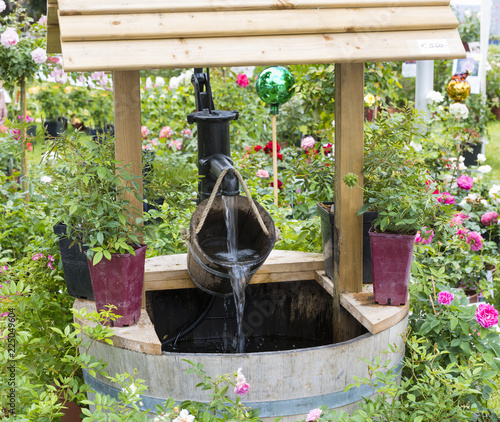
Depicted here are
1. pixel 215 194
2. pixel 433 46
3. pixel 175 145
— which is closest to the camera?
pixel 433 46

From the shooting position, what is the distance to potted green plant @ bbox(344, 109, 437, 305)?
2.36 m

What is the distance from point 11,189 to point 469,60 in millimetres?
4339

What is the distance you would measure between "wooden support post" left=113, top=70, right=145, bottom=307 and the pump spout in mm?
322

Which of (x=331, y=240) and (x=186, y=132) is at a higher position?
(x=186, y=132)

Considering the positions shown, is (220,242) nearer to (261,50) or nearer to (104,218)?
(104,218)

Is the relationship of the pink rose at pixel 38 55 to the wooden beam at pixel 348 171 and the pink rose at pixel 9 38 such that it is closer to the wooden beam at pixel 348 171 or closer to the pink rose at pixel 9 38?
the pink rose at pixel 9 38

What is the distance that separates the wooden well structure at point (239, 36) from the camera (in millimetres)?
1976

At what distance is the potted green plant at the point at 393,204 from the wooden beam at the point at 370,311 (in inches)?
1.6

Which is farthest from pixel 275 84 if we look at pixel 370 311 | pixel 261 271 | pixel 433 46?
pixel 370 311

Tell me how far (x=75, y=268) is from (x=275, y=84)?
5.96ft

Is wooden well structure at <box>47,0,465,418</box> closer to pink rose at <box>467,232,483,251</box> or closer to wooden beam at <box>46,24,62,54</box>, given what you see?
wooden beam at <box>46,24,62,54</box>

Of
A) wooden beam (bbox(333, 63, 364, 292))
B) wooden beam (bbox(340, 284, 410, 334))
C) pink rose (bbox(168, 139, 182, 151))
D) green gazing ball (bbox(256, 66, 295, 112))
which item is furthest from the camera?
pink rose (bbox(168, 139, 182, 151))

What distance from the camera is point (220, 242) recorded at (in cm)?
286

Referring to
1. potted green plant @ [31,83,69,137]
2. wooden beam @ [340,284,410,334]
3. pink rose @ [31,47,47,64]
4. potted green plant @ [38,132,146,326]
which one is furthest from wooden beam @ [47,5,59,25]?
potted green plant @ [31,83,69,137]
